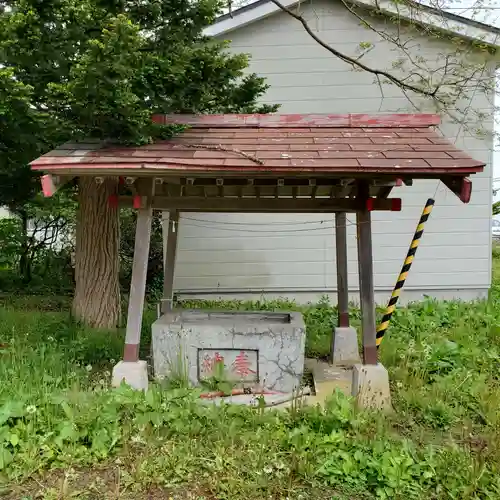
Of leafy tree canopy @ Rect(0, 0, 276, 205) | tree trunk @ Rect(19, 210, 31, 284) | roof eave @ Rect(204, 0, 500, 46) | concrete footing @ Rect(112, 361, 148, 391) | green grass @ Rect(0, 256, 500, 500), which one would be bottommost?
green grass @ Rect(0, 256, 500, 500)

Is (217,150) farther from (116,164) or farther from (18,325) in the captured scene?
(18,325)

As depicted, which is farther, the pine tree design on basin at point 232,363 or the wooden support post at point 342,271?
the wooden support post at point 342,271

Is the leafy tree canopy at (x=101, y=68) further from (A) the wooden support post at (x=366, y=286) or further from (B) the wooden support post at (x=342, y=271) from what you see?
(B) the wooden support post at (x=342, y=271)

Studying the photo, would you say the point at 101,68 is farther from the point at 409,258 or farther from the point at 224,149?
the point at 409,258

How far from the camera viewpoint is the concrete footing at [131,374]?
185 inches

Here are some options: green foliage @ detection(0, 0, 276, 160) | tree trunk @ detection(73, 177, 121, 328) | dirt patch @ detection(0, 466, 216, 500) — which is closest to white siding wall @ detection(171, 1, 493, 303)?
tree trunk @ detection(73, 177, 121, 328)

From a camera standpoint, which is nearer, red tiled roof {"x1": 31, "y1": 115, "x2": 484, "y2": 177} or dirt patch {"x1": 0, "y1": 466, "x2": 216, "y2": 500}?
dirt patch {"x1": 0, "y1": 466, "x2": 216, "y2": 500}

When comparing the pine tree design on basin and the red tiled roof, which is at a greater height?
the red tiled roof

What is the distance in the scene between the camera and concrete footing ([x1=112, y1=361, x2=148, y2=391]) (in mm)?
4703

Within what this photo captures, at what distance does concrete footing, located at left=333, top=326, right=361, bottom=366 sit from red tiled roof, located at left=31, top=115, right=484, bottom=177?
2.70 metres

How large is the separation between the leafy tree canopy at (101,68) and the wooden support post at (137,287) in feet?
2.89

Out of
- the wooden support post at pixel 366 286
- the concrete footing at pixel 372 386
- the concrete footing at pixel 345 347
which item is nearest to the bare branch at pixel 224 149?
the wooden support post at pixel 366 286

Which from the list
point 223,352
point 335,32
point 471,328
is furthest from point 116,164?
point 335,32

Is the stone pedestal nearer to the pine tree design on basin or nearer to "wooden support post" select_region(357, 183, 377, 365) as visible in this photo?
the pine tree design on basin
